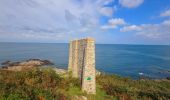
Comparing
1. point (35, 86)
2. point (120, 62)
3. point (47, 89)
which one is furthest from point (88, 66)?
point (120, 62)

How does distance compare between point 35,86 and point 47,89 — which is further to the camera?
point 35,86

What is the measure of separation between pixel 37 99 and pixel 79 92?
4.70 metres

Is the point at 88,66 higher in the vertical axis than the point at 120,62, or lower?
higher

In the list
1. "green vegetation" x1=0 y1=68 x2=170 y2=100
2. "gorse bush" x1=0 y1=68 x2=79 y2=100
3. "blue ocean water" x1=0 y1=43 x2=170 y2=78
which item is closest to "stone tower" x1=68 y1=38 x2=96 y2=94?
"green vegetation" x1=0 y1=68 x2=170 y2=100

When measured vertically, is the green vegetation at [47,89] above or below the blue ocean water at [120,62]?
above

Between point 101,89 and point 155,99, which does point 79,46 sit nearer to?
point 101,89

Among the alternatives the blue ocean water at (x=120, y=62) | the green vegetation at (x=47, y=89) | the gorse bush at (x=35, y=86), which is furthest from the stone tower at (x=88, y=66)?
the blue ocean water at (x=120, y=62)

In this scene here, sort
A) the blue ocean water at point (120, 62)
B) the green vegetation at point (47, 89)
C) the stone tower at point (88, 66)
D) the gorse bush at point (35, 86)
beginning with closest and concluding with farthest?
the gorse bush at point (35, 86) < the green vegetation at point (47, 89) < the stone tower at point (88, 66) < the blue ocean water at point (120, 62)

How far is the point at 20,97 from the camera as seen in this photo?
9258 millimetres

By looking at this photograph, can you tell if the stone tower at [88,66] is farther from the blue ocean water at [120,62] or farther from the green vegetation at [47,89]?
the blue ocean water at [120,62]

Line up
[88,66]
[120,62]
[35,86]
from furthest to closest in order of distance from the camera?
[120,62] < [88,66] < [35,86]

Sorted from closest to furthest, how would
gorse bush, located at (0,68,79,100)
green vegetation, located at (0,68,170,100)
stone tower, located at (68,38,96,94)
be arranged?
gorse bush, located at (0,68,79,100), green vegetation, located at (0,68,170,100), stone tower, located at (68,38,96,94)

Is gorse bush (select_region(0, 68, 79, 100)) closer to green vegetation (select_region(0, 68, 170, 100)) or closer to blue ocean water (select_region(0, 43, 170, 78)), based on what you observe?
green vegetation (select_region(0, 68, 170, 100))

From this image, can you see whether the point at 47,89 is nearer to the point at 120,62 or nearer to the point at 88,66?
the point at 88,66
